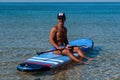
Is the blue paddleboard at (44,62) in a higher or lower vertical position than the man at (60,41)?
lower

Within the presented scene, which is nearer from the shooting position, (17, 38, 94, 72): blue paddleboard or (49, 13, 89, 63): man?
(17, 38, 94, 72): blue paddleboard

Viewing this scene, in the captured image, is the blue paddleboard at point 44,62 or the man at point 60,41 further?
the man at point 60,41

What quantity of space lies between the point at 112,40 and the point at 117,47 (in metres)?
2.35

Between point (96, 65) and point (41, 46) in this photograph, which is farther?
point (41, 46)

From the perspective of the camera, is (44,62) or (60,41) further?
(60,41)

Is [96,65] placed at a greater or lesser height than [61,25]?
lesser

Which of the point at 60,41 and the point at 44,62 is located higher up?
the point at 60,41

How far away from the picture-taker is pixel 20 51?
44.2 feet

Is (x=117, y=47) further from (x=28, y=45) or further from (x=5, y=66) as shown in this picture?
(x=5, y=66)

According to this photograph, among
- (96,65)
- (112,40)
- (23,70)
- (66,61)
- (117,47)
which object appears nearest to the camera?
(23,70)

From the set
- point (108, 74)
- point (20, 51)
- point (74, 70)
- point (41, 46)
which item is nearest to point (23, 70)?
point (74, 70)

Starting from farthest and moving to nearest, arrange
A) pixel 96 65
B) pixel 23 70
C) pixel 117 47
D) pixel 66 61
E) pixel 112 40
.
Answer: pixel 112 40, pixel 117 47, pixel 96 65, pixel 66 61, pixel 23 70

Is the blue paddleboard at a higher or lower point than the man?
lower

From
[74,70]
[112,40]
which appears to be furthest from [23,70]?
[112,40]
